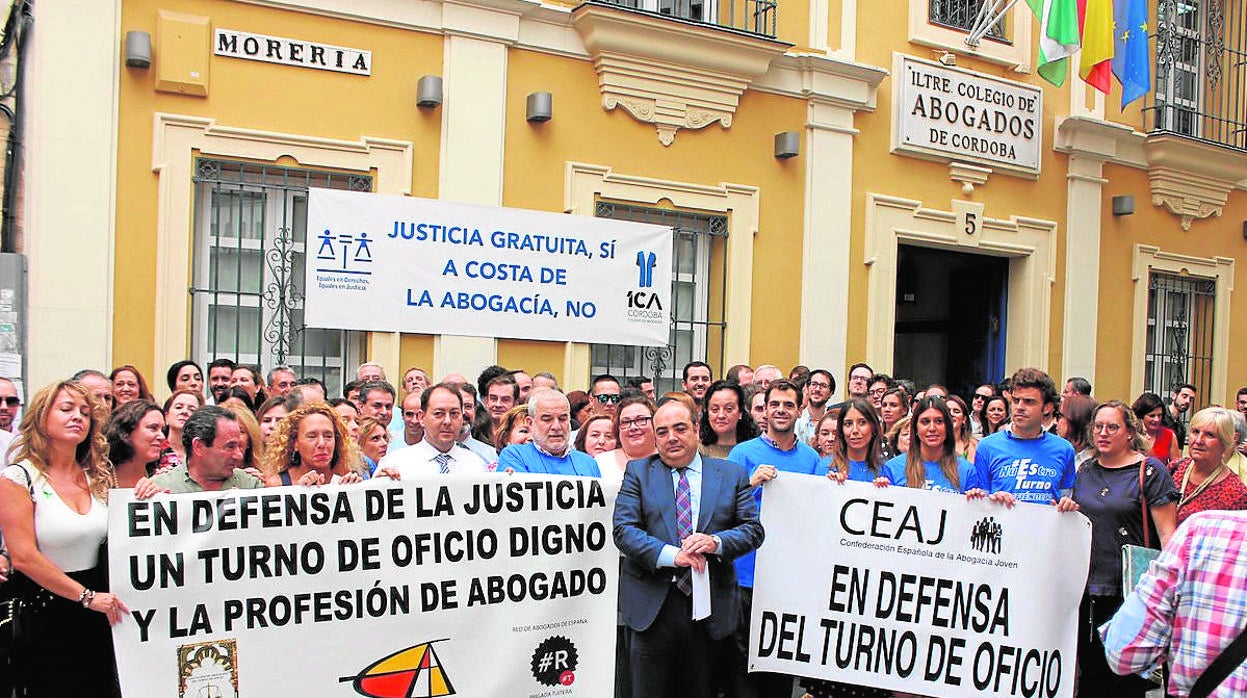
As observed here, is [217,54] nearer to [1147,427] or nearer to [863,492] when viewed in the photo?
[863,492]

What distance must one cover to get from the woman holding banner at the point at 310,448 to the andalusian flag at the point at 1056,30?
888 centimetres

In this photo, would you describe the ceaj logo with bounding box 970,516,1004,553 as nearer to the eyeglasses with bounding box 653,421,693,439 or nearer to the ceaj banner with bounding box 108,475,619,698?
the eyeglasses with bounding box 653,421,693,439

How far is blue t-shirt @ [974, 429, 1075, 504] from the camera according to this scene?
20.8 feet

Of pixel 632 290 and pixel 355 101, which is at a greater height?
pixel 355 101

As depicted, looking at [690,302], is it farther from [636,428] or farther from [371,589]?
[371,589]

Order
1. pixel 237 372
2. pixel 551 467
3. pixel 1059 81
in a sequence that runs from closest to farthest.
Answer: pixel 551 467
pixel 237 372
pixel 1059 81

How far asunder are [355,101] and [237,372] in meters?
2.52

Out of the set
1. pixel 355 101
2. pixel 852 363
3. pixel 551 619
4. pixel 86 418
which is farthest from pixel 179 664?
pixel 852 363

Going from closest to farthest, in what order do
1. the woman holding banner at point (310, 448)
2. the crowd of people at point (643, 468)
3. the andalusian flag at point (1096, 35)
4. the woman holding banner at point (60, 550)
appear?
1. the woman holding banner at point (60, 550)
2. the crowd of people at point (643, 468)
3. the woman holding banner at point (310, 448)
4. the andalusian flag at point (1096, 35)

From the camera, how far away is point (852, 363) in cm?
1178

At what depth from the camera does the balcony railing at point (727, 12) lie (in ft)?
35.8

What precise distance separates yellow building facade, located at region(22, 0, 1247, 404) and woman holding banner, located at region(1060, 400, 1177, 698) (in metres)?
4.98

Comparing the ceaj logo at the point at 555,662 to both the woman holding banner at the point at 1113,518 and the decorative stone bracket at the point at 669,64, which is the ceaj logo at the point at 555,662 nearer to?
the woman holding banner at the point at 1113,518

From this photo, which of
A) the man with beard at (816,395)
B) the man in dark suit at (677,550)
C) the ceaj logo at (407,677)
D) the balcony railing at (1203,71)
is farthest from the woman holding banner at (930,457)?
the balcony railing at (1203,71)
